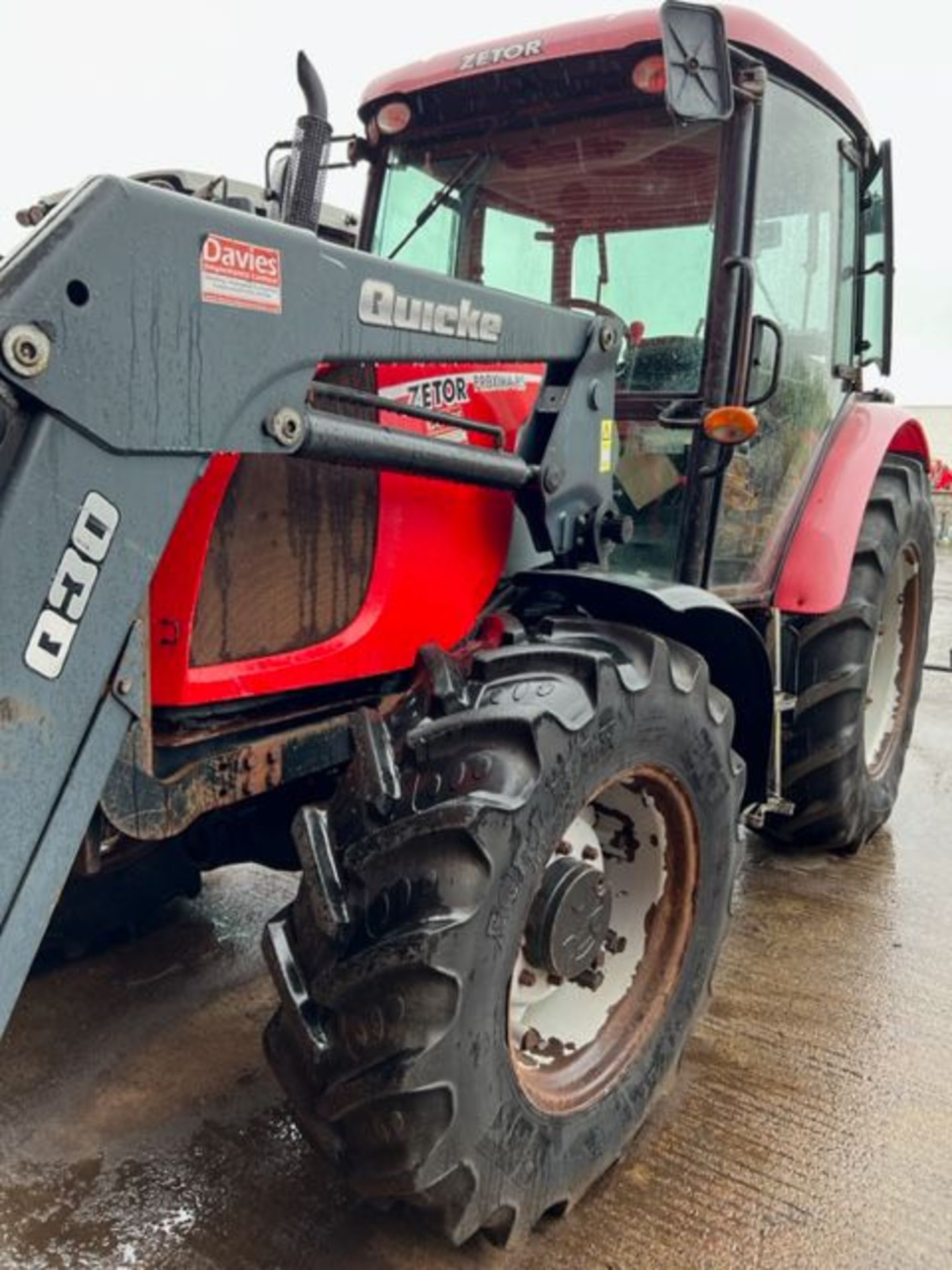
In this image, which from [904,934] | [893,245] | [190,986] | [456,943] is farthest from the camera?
[893,245]

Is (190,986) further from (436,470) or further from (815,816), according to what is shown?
(815,816)

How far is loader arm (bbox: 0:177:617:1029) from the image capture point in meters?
1.24

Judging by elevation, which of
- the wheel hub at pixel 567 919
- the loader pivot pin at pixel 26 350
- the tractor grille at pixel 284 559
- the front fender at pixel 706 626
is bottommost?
the wheel hub at pixel 567 919

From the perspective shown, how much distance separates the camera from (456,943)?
1.56 m

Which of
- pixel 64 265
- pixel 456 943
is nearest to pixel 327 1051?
pixel 456 943

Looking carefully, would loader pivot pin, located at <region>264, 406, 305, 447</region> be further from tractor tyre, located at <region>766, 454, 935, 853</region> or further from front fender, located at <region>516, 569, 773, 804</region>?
tractor tyre, located at <region>766, 454, 935, 853</region>

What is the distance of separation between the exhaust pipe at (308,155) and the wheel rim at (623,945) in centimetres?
118

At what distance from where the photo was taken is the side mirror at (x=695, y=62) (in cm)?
191

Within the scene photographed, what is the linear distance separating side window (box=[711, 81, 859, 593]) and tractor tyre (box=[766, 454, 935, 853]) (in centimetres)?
35

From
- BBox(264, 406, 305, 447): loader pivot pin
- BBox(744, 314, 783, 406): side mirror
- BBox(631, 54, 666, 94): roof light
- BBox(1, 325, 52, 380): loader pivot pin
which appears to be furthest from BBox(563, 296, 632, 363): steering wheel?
BBox(1, 325, 52, 380): loader pivot pin

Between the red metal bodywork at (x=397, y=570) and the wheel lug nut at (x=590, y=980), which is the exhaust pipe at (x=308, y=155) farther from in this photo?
the wheel lug nut at (x=590, y=980)

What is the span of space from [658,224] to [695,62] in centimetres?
75

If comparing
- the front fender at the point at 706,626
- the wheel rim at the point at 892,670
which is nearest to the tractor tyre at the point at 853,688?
the wheel rim at the point at 892,670

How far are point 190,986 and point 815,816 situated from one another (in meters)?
1.92
